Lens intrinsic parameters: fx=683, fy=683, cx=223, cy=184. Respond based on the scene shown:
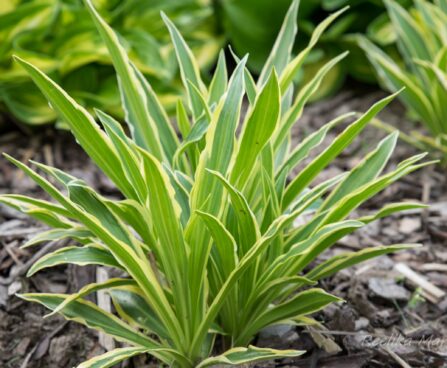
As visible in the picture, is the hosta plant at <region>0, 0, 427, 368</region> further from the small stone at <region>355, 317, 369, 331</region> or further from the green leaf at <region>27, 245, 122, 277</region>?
the small stone at <region>355, 317, 369, 331</region>

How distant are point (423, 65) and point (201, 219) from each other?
51.5 inches

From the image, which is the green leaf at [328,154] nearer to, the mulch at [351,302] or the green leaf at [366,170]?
the green leaf at [366,170]

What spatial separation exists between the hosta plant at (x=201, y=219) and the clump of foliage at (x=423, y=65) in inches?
A: 34.2

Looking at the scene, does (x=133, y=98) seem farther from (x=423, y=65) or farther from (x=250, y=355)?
(x=423, y=65)

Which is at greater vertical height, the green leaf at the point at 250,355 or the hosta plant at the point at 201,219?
the hosta plant at the point at 201,219

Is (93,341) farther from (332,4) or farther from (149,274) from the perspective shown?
(332,4)

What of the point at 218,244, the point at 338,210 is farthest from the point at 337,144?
the point at 218,244

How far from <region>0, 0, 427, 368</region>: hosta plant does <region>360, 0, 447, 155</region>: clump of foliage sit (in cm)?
87

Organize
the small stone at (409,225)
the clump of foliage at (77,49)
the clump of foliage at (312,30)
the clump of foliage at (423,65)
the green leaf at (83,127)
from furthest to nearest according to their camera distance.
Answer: the clump of foliage at (312,30) → the clump of foliage at (77,49) → the clump of foliage at (423,65) → the small stone at (409,225) → the green leaf at (83,127)

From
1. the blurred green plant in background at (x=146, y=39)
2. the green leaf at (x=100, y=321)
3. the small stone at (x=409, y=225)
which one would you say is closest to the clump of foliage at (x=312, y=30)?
the blurred green plant in background at (x=146, y=39)

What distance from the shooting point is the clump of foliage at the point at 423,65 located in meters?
2.38

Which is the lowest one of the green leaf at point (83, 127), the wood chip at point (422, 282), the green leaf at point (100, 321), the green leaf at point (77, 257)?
the wood chip at point (422, 282)

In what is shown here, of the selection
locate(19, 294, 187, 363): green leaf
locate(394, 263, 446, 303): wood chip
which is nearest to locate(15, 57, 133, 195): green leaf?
locate(19, 294, 187, 363): green leaf

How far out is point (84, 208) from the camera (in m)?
1.44
